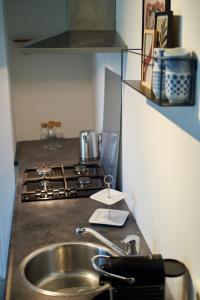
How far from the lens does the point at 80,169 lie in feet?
9.71

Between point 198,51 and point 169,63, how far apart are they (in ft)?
0.29

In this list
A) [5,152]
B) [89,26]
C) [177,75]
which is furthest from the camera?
[5,152]

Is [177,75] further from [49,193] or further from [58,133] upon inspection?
[58,133]

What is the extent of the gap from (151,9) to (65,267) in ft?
4.08

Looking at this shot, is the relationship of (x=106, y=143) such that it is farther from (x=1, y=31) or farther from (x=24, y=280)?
(x=24, y=280)

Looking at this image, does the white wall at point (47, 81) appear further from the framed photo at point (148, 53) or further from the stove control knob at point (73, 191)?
the framed photo at point (148, 53)

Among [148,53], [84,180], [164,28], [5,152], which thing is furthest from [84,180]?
[164,28]

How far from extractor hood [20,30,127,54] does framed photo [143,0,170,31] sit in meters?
0.51

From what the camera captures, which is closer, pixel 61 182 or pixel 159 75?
pixel 159 75

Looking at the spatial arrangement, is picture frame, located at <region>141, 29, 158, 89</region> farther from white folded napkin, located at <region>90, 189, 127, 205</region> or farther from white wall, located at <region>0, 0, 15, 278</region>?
white wall, located at <region>0, 0, 15, 278</region>

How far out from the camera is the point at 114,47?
7.31ft

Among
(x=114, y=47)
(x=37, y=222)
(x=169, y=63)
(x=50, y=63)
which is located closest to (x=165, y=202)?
(x=169, y=63)

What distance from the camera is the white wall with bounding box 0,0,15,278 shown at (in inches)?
127

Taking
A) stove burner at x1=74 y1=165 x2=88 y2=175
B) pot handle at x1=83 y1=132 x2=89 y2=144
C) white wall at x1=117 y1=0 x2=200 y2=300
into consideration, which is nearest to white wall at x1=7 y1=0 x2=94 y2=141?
pot handle at x1=83 y1=132 x2=89 y2=144
